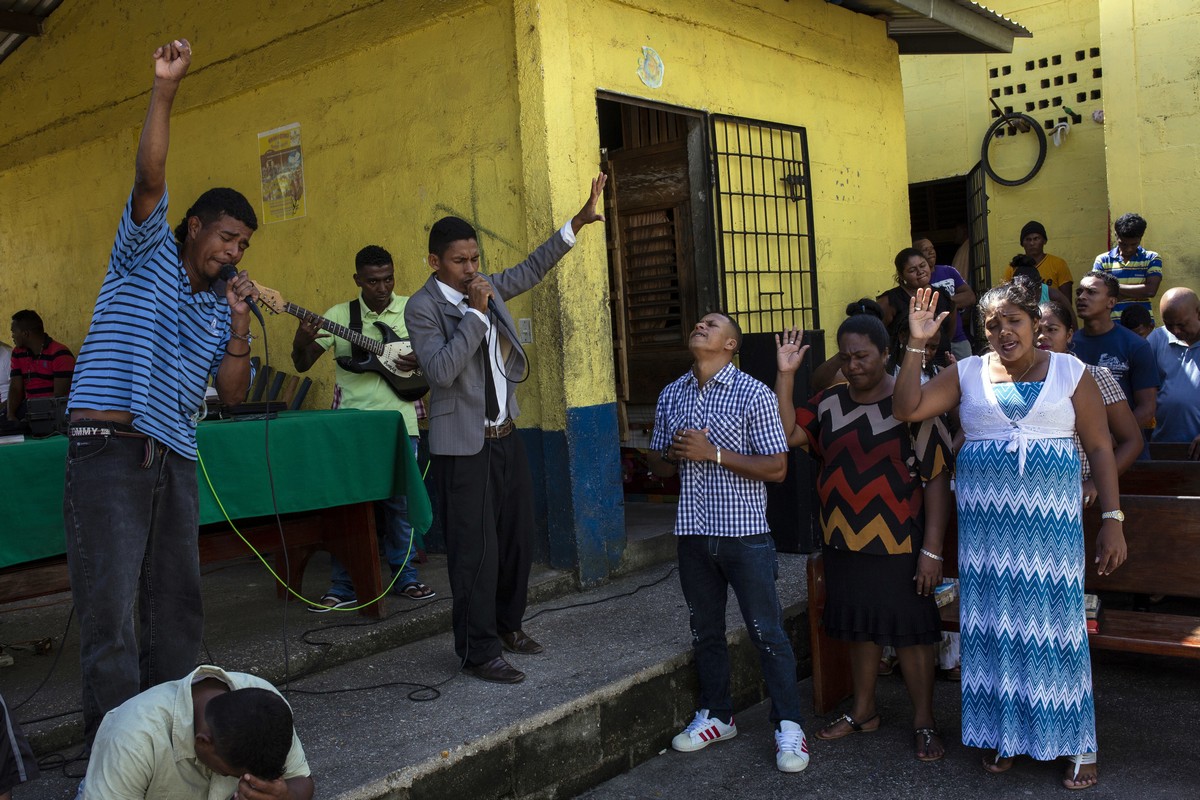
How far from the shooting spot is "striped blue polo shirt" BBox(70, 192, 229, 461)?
3.19m

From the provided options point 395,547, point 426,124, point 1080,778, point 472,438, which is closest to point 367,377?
point 395,547

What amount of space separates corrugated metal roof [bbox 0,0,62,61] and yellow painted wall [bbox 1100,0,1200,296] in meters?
8.91

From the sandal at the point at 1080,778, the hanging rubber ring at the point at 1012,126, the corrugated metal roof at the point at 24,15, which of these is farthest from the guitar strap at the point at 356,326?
the hanging rubber ring at the point at 1012,126

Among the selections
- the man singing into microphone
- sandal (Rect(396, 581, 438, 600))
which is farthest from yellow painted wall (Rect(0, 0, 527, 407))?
the man singing into microphone

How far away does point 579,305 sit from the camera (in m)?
5.82

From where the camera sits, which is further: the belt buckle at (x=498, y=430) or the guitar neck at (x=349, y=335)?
the guitar neck at (x=349, y=335)

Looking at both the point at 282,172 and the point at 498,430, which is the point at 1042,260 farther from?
the point at 498,430

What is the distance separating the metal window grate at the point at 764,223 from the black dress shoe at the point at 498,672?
3.52m

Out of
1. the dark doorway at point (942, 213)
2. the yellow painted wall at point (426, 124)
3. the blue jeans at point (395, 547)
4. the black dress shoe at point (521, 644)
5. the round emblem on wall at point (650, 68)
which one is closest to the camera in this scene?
the black dress shoe at point (521, 644)

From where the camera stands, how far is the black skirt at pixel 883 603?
4.11 meters

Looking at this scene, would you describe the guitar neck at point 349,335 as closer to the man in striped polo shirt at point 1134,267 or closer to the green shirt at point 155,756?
the green shirt at point 155,756

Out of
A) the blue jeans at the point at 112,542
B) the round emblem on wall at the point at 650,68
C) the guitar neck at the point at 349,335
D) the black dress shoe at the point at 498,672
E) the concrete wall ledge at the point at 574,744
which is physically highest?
the round emblem on wall at the point at 650,68

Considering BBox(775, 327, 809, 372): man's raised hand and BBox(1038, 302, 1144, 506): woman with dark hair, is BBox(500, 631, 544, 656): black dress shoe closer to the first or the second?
BBox(775, 327, 809, 372): man's raised hand

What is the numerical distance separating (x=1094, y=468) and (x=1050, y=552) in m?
0.36
